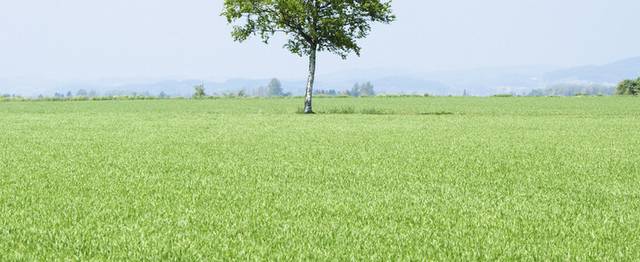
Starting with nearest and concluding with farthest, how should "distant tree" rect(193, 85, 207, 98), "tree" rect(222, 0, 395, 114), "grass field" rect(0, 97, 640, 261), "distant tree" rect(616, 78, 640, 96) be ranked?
1. "grass field" rect(0, 97, 640, 261)
2. "tree" rect(222, 0, 395, 114)
3. "distant tree" rect(193, 85, 207, 98)
4. "distant tree" rect(616, 78, 640, 96)

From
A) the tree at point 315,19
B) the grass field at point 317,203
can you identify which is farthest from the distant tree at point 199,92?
the grass field at point 317,203

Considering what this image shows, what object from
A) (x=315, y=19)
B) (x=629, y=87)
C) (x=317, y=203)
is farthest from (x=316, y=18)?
(x=629, y=87)

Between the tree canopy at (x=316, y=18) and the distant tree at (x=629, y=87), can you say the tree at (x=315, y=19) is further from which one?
the distant tree at (x=629, y=87)

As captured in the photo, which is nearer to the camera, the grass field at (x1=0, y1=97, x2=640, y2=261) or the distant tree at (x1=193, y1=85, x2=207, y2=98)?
the grass field at (x1=0, y1=97, x2=640, y2=261)

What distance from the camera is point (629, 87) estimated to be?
348ft

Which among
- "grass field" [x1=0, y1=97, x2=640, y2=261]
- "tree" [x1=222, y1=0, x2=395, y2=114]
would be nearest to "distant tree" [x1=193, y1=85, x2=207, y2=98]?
"tree" [x1=222, y1=0, x2=395, y2=114]

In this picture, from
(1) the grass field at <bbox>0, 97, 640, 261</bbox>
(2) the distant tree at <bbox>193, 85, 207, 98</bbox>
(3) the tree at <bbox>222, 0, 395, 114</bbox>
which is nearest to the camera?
(1) the grass field at <bbox>0, 97, 640, 261</bbox>

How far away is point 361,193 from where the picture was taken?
10.7 m

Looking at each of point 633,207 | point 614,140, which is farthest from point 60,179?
point 614,140

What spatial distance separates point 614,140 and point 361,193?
1471 centimetres

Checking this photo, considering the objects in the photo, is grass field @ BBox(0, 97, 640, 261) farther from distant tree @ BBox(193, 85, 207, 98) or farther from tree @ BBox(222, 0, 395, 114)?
distant tree @ BBox(193, 85, 207, 98)

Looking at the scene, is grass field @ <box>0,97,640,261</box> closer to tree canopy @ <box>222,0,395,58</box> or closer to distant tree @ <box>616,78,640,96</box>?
tree canopy @ <box>222,0,395,58</box>

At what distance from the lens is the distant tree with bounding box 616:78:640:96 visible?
105 m

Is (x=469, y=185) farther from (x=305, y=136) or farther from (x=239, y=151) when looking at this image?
(x=305, y=136)
